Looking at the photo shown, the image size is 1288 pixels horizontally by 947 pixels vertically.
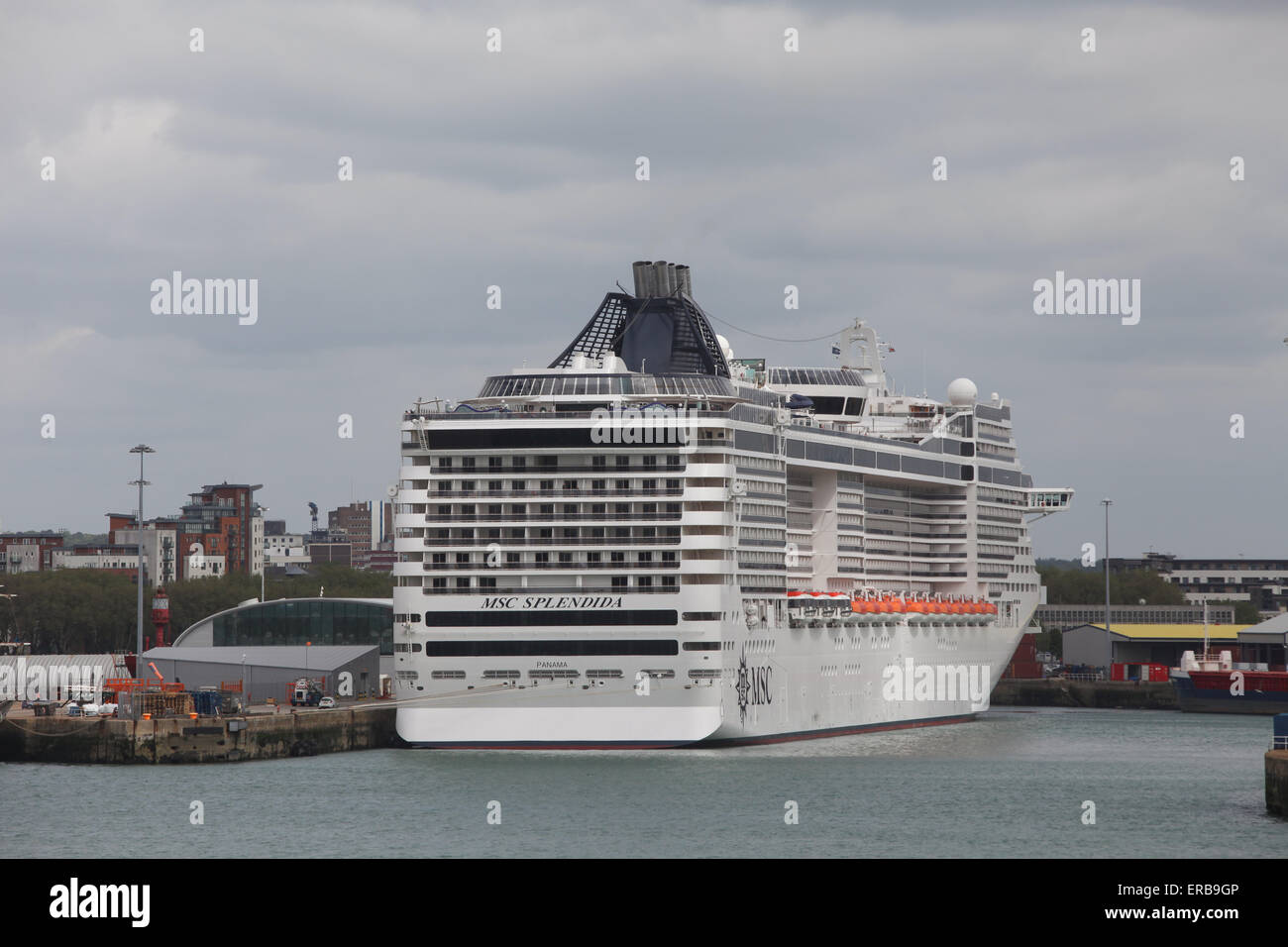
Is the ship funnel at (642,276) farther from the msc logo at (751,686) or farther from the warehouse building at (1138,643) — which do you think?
the warehouse building at (1138,643)

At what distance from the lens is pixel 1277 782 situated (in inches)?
2275

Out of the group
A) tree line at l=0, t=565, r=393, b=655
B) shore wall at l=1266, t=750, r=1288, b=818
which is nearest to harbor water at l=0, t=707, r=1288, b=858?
shore wall at l=1266, t=750, r=1288, b=818

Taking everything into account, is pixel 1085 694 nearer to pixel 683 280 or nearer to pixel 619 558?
pixel 683 280

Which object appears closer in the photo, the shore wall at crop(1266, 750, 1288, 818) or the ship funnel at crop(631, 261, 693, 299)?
the shore wall at crop(1266, 750, 1288, 818)

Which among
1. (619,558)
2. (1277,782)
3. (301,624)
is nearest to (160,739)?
(619,558)

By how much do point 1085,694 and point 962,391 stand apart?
1397 inches

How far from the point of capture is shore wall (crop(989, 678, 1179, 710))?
131 m

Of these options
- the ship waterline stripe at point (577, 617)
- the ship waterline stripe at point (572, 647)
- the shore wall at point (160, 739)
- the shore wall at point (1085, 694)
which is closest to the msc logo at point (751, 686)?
the ship waterline stripe at point (572, 647)

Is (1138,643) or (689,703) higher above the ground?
(689,703)

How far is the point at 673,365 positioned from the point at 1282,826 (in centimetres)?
4006

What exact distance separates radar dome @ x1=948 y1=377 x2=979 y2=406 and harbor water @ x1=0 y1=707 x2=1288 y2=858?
27005mm

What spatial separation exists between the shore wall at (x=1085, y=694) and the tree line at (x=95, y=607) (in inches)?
2055

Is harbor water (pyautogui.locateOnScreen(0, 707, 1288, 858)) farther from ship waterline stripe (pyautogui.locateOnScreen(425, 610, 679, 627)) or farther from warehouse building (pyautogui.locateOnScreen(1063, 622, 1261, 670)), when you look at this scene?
warehouse building (pyautogui.locateOnScreen(1063, 622, 1261, 670))
